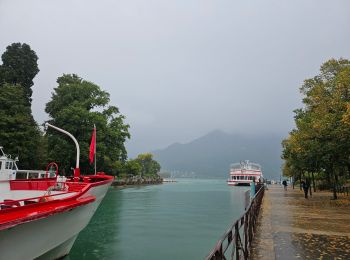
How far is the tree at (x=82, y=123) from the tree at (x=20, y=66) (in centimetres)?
364

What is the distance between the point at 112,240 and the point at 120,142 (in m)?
35.6

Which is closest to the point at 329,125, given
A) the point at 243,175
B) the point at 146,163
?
the point at 243,175

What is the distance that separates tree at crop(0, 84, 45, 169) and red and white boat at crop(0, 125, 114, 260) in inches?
975

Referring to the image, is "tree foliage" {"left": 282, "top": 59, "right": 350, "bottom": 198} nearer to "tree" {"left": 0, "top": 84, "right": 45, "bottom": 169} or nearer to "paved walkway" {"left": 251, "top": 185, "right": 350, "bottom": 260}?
"paved walkway" {"left": 251, "top": 185, "right": 350, "bottom": 260}

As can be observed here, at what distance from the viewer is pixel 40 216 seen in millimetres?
8320

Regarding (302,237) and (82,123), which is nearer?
(302,237)

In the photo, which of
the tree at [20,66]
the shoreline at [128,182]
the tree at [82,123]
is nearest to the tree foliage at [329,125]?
the tree at [82,123]

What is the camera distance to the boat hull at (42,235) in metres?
7.71

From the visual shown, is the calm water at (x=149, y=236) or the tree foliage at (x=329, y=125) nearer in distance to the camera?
the calm water at (x=149, y=236)

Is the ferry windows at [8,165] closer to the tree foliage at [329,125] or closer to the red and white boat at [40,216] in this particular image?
the red and white boat at [40,216]

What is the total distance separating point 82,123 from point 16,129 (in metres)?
10.2

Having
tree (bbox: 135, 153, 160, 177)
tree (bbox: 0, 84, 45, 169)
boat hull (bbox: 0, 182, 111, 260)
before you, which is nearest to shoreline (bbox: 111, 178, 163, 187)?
tree (bbox: 135, 153, 160, 177)

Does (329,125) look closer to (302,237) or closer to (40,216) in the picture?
(302,237)

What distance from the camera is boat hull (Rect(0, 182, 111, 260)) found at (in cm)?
771
